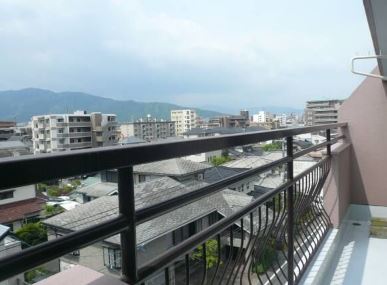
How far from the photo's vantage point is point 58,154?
0.54 meters

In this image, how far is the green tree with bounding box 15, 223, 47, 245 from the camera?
1.67 feet

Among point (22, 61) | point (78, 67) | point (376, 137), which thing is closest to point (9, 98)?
point (78, 67)

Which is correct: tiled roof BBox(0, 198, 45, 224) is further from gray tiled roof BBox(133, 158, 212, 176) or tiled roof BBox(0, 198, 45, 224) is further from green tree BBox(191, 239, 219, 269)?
green tree BBox(191, 239, 219, 269)

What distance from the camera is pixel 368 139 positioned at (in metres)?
3.88

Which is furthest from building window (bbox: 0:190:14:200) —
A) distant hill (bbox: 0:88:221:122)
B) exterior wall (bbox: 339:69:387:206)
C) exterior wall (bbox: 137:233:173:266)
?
distant hill (bbox: 0:88:221:122)

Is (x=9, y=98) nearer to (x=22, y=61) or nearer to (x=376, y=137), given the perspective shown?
(x=22, y=61)

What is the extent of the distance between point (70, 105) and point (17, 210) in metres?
33.3

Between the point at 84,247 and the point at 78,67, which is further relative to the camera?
the point at 78,67

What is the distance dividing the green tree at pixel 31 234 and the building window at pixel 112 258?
0.61ft

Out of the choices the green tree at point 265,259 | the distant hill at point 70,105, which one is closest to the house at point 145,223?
the green tree at point 265,259

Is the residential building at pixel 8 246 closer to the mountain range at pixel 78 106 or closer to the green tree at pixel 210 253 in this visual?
the green tree at pixel 210 253

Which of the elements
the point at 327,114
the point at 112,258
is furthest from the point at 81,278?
the point at 327,114

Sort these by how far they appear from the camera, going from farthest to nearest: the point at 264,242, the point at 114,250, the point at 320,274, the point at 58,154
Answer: the point at 320,274 < the point at 264,242 < the point at 114,250 < the point at 58,154

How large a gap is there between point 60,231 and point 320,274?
7.13ft
